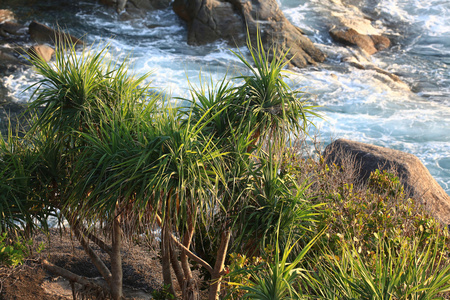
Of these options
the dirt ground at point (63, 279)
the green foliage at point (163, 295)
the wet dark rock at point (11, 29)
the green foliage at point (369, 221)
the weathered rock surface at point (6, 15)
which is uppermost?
the weathered rock surface at point (6, 15)

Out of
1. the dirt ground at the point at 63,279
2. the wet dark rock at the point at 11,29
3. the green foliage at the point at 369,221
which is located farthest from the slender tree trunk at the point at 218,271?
the wet dark rock at the point at 11,29

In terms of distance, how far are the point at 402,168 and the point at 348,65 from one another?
36.9 feet

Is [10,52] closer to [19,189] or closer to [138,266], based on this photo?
[138,266]

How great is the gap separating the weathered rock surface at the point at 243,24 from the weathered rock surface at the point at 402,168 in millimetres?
9864

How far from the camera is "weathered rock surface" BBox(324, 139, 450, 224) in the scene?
367 inches

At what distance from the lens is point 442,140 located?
1564 cm

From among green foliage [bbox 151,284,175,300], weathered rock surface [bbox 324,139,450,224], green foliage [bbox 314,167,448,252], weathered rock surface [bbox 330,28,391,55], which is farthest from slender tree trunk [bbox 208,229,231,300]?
weathered rock surface [bbox 330,28,391,55]

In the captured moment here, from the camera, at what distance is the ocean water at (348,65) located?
52.6 feet

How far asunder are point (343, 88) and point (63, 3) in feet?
49.4

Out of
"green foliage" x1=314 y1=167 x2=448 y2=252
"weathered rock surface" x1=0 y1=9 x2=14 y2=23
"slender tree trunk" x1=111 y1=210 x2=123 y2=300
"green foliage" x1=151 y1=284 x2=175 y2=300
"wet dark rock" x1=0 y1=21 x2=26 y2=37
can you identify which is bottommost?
"green foliage" x1=151 y1=284 x2=175 y2=300

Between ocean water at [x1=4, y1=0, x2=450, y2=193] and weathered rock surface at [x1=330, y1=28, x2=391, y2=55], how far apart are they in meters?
0.49

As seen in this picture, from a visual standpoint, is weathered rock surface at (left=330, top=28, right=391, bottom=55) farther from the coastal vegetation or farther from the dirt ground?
the coastal vegetation

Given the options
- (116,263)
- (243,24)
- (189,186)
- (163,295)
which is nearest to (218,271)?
(163,295)

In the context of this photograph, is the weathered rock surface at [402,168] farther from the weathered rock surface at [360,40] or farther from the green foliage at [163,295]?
the weathered rock surface at [360,40]
